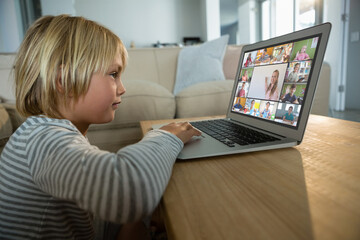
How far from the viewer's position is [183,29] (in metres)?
5.88

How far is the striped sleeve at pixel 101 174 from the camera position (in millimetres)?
307

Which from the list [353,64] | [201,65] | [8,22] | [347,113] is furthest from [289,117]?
[8,22]

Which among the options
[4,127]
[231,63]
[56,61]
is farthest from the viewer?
[231,63]

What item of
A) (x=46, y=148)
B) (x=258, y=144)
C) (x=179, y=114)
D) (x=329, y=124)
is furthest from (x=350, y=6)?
(x=46, y=148)

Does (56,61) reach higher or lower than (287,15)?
lower

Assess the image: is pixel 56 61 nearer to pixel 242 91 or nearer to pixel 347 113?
pixel 242 91

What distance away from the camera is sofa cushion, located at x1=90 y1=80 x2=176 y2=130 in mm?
1375

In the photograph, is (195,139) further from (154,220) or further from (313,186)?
(154,220)

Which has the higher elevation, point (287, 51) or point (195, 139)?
point (287, 51)

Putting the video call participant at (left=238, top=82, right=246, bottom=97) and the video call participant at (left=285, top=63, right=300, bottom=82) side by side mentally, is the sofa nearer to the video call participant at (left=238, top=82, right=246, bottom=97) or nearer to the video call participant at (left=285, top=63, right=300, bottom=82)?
the video call participant at (left=238, top=82, right=246, bottom=97)

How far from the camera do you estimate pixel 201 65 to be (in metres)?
1.85

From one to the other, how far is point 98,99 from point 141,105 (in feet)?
2.78

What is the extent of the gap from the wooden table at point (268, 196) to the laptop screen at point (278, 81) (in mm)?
123

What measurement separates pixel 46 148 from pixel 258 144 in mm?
396
